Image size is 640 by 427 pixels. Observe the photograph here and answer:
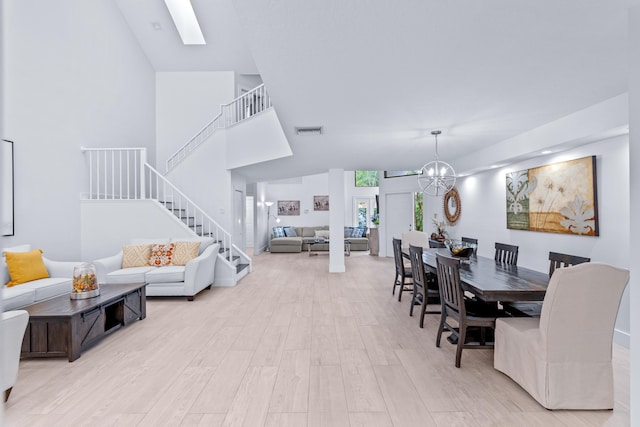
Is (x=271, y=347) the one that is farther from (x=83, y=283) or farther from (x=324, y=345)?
(x=83, y=283)

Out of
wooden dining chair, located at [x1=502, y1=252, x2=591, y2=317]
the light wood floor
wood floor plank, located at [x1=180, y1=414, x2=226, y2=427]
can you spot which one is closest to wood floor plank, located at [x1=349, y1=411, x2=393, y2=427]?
the light wood floor

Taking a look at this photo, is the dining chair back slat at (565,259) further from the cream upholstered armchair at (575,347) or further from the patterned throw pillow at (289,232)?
the patterned throw pillow at (289,232)

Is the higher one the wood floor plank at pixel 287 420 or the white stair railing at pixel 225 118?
the white stair railing at pixel 225 118

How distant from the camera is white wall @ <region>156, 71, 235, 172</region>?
8266mm

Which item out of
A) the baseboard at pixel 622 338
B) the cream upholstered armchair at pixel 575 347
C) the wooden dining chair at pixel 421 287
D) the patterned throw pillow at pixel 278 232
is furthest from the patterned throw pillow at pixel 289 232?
the cream upholstered armchair at pixel 575 347

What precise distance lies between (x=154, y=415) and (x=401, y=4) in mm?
2909

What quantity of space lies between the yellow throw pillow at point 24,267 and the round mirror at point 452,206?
271 inches

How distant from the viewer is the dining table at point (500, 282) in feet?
8.65

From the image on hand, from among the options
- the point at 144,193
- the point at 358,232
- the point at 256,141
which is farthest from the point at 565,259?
the point at 358,232

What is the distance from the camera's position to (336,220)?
23.4 ft

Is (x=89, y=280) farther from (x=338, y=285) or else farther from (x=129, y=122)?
(x=129, y=122)

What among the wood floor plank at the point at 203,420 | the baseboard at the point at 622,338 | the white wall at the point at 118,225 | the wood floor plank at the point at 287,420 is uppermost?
the white wall at the point at 118,225

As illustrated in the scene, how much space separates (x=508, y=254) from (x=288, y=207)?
30.0ft

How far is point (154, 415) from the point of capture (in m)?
2.16
